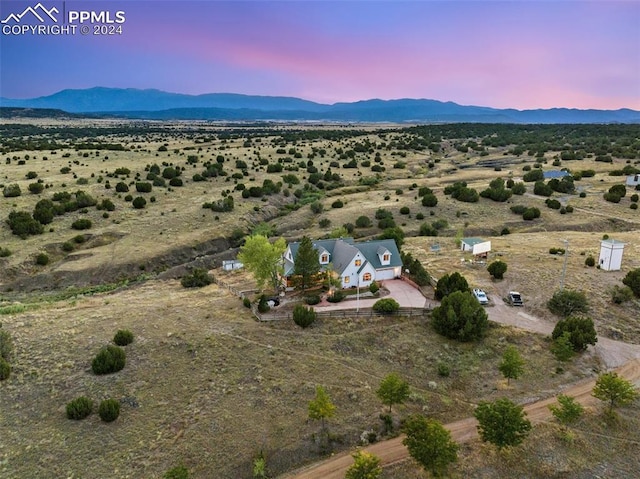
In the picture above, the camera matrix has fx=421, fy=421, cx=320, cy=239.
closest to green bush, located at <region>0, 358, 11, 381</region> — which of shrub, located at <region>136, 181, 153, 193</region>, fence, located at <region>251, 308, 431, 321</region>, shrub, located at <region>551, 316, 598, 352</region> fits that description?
fence, located at <region>251, 308, 431, 321</region>

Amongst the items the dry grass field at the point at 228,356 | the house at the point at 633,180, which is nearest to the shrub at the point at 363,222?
the dry grass field at the point at 228,356

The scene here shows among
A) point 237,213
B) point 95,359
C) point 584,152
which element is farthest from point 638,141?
point 95,359

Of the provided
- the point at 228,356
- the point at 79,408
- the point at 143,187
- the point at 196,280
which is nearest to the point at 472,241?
the point at 196,280

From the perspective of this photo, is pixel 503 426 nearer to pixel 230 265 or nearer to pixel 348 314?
pixel 348 314

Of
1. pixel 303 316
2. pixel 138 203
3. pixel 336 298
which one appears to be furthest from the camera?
pixel 138 203

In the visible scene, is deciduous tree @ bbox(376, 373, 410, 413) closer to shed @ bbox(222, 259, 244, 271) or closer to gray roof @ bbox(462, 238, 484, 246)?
shed @ bbox(222, 259, 244, 271)

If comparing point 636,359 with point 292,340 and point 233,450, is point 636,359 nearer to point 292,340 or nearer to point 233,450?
point 292,340
